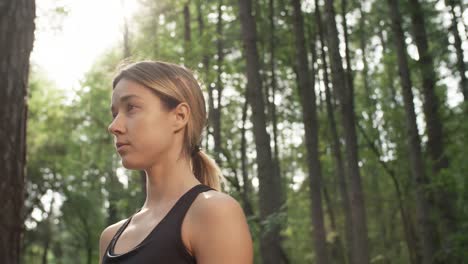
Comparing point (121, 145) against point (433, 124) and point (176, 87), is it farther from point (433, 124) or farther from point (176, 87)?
point (433, 124)

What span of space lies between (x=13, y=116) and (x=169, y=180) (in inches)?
84.3

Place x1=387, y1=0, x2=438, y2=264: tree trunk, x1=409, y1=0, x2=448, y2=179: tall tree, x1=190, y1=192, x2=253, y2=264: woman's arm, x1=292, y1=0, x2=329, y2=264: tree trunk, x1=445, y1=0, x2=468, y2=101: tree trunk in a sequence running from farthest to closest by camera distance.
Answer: x1=445, y1=0, x2=468, y2=101: tree trunk < x1=409, y1=0, x2=448, y2=179: tall tree < x1=387, y1=0, x2=438, y2=264: tree trunk < x1=292, y1=0, x2=329, y2=264: tree trunk < x1=190, y1=192, x2=253, y2=264: woman's arm

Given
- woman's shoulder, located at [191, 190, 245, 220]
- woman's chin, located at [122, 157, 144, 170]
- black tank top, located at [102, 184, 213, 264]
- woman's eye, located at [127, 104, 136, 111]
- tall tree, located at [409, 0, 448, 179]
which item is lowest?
black tank top, located at [102, 184, 213, 264]

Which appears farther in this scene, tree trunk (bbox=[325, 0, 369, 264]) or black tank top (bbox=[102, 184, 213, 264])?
tree trunk (bbox=[325, 0, 369, 264])

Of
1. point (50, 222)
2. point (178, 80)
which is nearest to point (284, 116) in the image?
point (50, 222)

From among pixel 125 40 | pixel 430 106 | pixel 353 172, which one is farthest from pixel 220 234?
pixel 125 40

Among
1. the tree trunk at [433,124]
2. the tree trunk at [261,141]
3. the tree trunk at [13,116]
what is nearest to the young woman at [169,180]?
the tree trunk at [13,116]

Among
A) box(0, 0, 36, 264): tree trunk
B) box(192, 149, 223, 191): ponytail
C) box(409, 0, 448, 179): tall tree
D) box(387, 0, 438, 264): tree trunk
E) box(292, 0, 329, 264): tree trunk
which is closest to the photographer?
box(192, 149, 223, 191): ponytail

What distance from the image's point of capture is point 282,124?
24.6 metres

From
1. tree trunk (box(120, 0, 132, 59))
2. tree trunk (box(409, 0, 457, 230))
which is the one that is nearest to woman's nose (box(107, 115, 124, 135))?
tree trunk (box(409, 0, 457, 230))

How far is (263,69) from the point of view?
1797 centimetres

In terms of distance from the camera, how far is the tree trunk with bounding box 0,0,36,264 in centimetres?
362

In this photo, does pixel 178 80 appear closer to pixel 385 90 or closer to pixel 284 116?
pixel 284 116

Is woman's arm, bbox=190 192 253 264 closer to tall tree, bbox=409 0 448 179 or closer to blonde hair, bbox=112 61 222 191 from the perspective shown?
blonde hair, bbox=112 61 222 191
